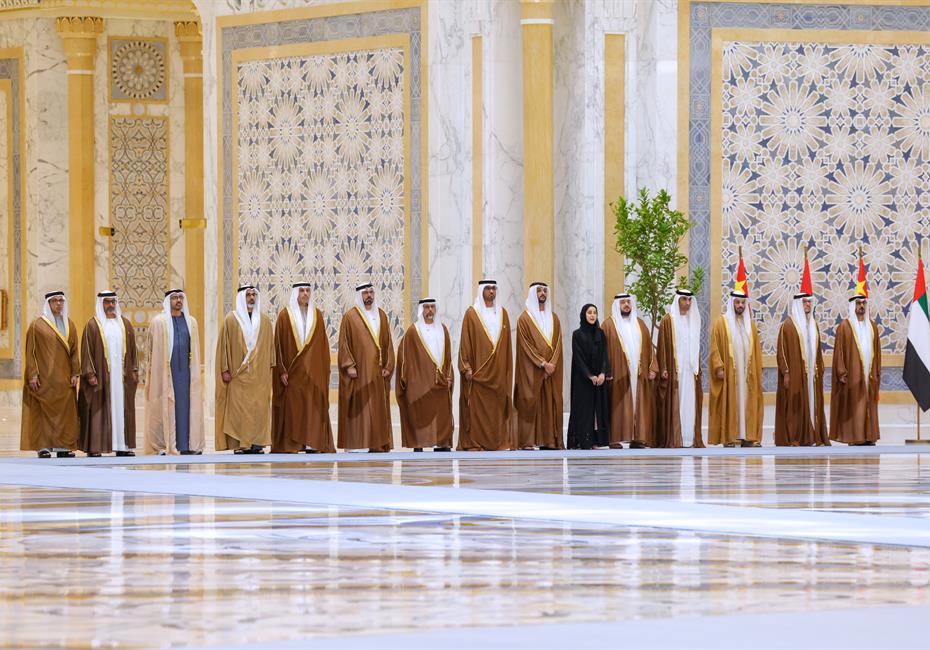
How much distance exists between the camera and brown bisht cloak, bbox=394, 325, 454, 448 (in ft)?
40.3

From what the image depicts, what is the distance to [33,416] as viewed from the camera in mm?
11711

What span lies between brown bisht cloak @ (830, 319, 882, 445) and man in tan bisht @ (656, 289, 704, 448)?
1004mm

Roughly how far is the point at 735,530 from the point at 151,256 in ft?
39.3

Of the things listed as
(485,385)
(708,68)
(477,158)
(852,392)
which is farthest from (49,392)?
(852,392)

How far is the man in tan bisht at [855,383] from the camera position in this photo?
12867 millimetres

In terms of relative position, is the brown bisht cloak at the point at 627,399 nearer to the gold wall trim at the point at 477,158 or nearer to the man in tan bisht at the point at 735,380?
the man in tan bisht at the point at 735,380

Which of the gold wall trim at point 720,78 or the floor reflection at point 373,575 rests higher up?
the gold wall trim at point 720,78

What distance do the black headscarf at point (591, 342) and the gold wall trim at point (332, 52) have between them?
6.26 ft

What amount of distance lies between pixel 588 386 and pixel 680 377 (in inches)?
31.4

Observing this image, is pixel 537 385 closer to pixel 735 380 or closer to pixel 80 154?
pixel 735 380

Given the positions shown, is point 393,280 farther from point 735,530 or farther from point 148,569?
point 148,569

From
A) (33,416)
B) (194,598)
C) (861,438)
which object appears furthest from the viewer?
(861,438)

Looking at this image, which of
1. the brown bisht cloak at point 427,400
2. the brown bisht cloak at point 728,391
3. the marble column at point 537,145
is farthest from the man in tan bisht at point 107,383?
the brown bisht cloak at point 728,391

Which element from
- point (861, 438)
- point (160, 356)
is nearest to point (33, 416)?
point (160, 356)
